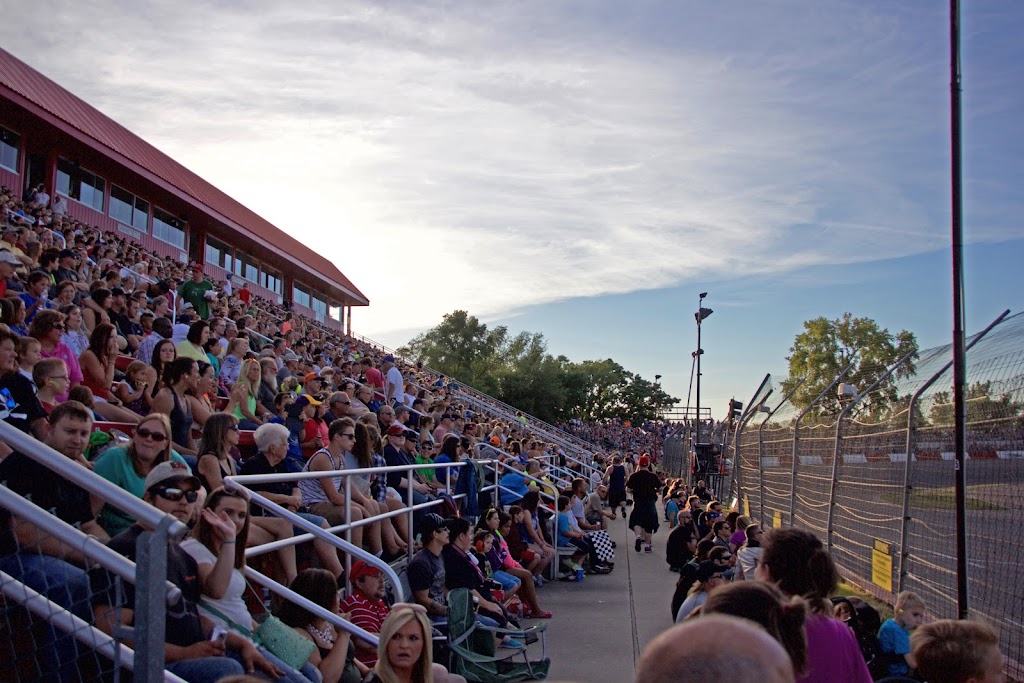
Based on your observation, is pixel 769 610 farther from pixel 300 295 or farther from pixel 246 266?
pixel 300 295

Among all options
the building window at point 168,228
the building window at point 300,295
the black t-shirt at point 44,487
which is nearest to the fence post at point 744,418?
the black t-shirt at point 44,487

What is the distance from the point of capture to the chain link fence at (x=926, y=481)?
635 cm

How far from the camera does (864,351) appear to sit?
6981cm

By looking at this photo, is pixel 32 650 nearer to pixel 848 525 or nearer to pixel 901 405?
pixel 901 405

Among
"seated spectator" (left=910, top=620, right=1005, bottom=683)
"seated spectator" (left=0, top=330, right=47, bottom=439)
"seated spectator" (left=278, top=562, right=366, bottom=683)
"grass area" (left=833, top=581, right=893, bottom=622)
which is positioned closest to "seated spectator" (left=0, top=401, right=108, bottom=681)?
"seated spectator" (left=278, top=562, right=366, bottom=683)

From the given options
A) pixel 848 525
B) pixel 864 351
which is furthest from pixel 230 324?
pixel 864 351

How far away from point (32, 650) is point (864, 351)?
73.7 m

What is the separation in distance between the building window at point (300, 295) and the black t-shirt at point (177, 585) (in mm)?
39694

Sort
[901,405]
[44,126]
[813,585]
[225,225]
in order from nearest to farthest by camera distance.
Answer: [813,585] → [901,405] → [44,126] → [225,225]

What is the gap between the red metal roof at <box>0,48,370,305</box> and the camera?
22.4m

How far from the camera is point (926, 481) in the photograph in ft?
26.8

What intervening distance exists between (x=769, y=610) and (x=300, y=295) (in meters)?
42.7

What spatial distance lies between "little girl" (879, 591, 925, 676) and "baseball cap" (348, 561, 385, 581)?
3.67 m

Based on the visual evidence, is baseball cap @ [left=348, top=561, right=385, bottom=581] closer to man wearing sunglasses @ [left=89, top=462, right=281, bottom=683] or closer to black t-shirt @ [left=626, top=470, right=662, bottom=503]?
man wearing sunglasses @ [left=89, top=462, right=281, bottom=683]
